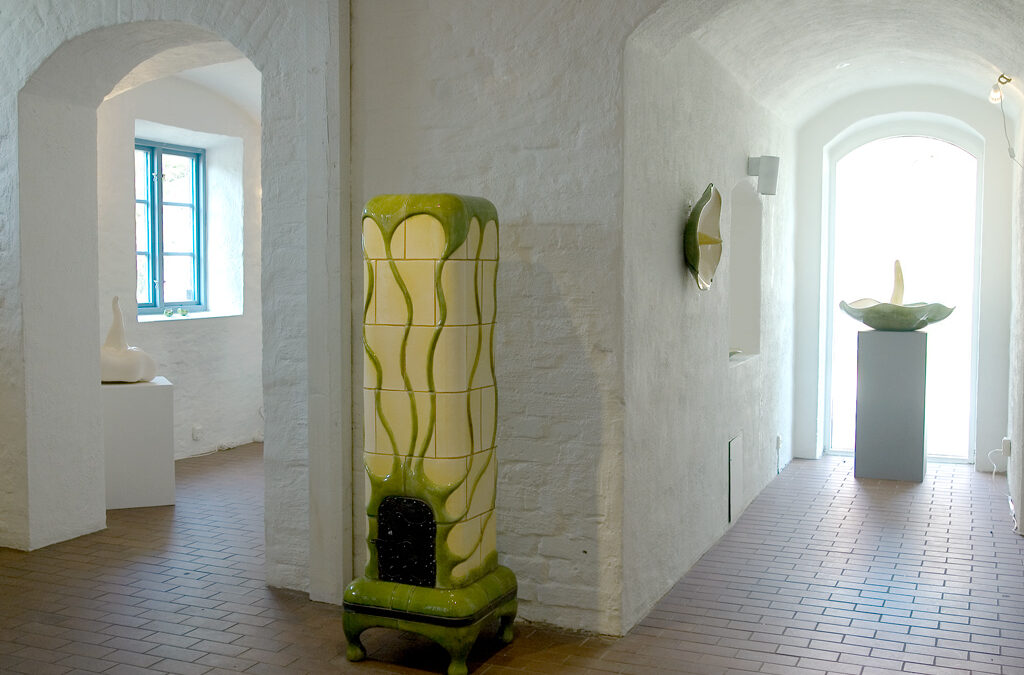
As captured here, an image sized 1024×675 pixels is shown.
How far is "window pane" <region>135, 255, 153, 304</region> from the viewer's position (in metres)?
8.80

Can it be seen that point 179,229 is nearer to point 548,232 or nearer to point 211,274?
point 211,274

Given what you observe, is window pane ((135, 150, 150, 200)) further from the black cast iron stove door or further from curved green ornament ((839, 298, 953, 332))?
curved green ornament ((839, 298, 953, 332))

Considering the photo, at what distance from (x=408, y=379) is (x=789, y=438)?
5.47m

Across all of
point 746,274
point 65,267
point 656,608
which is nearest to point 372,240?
point 656,608

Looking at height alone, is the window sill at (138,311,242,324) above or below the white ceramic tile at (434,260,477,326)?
below

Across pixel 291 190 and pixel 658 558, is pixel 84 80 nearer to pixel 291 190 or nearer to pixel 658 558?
pixel 291 190

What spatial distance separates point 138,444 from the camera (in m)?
6.86

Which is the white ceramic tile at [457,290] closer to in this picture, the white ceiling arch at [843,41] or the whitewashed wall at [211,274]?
the white ceiling arch at [843,41]

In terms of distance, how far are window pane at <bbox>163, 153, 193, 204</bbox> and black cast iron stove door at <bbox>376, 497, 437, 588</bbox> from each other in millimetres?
5883

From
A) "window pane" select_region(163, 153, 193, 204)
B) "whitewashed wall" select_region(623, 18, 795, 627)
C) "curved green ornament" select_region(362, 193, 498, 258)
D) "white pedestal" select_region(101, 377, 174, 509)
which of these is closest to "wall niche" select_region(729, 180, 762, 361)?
"whitewashed wall" select_region(623, 18, 795, 627)

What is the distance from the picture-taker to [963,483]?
780 cm

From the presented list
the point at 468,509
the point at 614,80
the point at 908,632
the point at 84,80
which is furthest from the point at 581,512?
the point at 84,80

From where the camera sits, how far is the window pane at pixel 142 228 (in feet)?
28.7

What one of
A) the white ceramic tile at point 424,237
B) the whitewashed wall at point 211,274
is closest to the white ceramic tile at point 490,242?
the white ceramic tile at point 424,237
